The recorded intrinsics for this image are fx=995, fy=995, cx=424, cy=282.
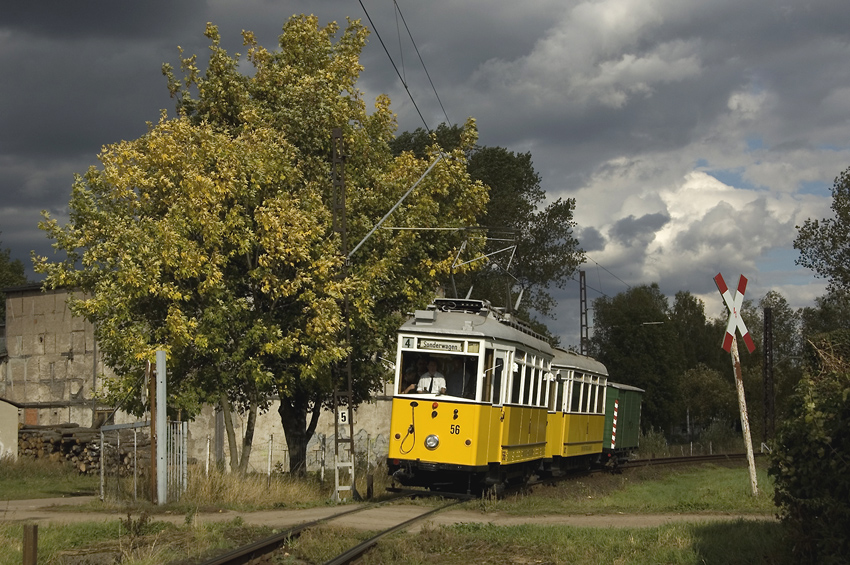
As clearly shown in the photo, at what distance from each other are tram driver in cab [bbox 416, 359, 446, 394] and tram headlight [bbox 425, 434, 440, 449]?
799 mm

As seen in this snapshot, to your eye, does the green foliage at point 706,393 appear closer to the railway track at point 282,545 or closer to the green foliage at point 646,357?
the green foliage at point 646,357

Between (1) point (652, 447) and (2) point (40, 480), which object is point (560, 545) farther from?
(1) point (652, 447)

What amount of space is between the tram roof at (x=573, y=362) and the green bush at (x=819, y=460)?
14569mm

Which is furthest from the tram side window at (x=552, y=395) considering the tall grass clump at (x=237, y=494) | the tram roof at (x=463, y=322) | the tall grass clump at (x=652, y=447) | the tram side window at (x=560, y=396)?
the tall grass clump at (x=652, y=447)

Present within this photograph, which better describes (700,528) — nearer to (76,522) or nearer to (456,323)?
(456,323)

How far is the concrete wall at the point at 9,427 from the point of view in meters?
32.0

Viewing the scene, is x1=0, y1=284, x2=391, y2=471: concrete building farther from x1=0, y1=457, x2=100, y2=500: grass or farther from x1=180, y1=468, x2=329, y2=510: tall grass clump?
x1=180, y1=468, x2=329, y2=510: tall grass clump

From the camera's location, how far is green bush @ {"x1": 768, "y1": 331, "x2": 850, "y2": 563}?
815cm

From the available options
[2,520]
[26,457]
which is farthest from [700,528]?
[26,457]

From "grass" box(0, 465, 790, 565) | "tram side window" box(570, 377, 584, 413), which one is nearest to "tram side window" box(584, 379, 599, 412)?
"tram side window" box(570, 377, 584, 413)

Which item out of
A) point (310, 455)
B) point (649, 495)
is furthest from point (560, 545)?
point (310, 455)

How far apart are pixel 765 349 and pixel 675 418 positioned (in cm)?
3668

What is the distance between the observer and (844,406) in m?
8.10

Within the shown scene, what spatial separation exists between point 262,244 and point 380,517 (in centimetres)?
732
